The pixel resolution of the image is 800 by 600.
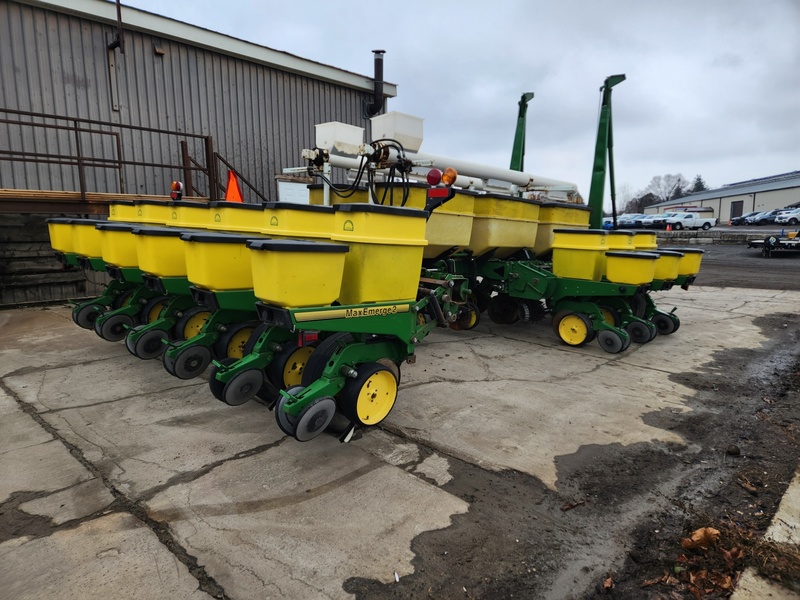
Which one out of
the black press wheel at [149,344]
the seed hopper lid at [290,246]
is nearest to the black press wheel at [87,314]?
the black press wheel at [149,344]

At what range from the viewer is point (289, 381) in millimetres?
3619

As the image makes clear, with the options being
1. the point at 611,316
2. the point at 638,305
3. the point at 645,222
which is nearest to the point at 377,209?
the point at 611,316

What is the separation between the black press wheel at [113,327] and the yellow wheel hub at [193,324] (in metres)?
0.85

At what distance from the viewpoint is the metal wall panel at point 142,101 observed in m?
7.68

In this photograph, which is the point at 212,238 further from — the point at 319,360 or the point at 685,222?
the point at 685,222

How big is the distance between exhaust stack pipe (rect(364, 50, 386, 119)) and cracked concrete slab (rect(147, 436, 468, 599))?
1031cm

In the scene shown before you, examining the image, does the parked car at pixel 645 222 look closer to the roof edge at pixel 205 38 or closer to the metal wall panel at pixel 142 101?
the roof edge at pixel 205 38

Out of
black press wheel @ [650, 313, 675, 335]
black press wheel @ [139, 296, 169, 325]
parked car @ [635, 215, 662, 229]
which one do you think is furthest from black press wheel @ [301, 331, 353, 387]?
parked car @ [635, 215, 662, 229]

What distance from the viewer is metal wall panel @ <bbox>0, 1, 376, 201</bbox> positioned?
7676mm

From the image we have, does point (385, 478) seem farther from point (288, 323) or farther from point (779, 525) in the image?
point (779, 525)

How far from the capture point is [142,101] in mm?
8711

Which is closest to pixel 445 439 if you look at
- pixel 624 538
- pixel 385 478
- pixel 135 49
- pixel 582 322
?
pixel 385 478

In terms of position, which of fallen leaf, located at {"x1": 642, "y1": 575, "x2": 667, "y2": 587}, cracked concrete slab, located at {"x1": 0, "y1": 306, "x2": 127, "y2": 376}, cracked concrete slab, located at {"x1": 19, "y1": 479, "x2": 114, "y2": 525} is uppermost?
cracked concrete slab, located at {"x1": 0, "y1": 306, "x2": 127, "y2": 376}

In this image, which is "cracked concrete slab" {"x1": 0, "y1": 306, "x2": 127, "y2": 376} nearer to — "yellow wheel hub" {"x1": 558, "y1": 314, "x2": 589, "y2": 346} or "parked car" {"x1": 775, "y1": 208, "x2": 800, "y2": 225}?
"yellow wheel hub" {"x1": 558, "y1": 314, "x2": 589, "y2": 346}
